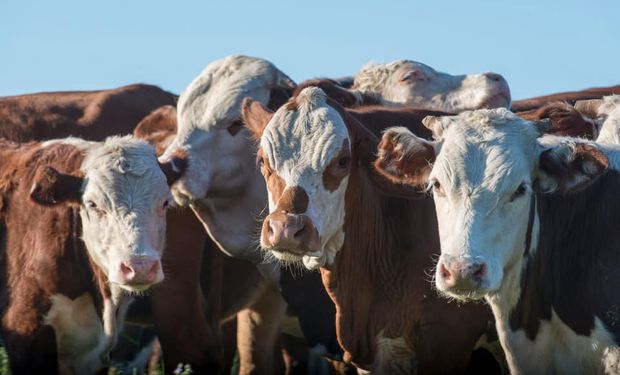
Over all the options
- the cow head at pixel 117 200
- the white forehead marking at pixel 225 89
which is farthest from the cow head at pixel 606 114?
the cow head at pixel 117 200

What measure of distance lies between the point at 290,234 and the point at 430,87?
4.15 m

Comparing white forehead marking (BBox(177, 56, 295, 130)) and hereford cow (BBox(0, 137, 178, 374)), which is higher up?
white forehead marking (BBox(177, 56, 295, 130))

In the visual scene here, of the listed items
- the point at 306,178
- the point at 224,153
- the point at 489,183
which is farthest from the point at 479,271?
the point at 224,153

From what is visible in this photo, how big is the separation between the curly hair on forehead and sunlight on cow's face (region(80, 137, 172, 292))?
286 cm

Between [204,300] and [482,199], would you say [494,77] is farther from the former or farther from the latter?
[482,199]

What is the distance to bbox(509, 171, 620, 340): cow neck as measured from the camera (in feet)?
28.0

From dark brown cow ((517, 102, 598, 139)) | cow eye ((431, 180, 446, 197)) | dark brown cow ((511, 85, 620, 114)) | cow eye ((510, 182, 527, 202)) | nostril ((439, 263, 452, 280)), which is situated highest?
cow eye ((510, 182, 527, 202))

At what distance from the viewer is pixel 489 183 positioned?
328 inches

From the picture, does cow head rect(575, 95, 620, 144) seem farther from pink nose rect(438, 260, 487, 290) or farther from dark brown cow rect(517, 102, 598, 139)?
pink nose rect(438, 260, 487, 290)

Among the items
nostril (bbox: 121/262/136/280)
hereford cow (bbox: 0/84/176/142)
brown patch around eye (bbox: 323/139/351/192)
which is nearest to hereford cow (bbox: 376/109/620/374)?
brown patch around eye (bbox: 323/139/351/192)

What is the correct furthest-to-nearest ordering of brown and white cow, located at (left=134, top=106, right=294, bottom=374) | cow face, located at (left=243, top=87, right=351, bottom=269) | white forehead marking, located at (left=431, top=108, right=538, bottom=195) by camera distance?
brown and white cow, located at (left=134, top=106, right=294, bottom=374), cow face, located at (left=243, top=87, right=351, bottom=269), white forehead marking, located at (left=431, top=108, right=538, bottom=195)

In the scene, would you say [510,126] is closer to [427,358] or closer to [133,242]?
[427,358]

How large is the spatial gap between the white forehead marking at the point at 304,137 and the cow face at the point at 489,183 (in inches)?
22.8

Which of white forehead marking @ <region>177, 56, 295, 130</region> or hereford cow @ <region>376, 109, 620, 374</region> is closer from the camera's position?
hereford cow @ <region>376, 109, 620, 374</region>
